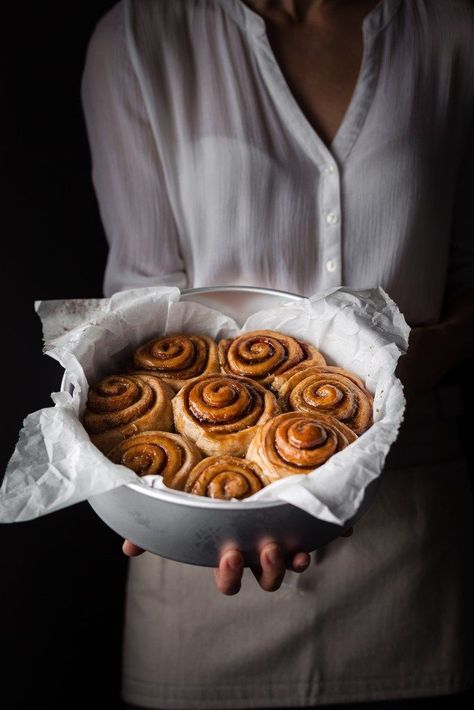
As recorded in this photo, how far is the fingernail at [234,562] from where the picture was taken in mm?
756

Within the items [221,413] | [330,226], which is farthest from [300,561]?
[330,226]

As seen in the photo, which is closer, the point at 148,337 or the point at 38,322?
the point at 148,337

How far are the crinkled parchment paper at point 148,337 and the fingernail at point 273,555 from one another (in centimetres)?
6

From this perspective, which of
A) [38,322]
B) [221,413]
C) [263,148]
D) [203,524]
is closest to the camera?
[203,524]

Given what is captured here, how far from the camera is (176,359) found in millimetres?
968

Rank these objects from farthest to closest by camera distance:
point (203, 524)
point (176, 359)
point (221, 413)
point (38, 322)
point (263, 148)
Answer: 1. point (38, 322)
2. point (263, 148)
3. point (176, 359)
4. point (221, 413)
5. point (203, 524)

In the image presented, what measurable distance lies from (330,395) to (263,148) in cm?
48

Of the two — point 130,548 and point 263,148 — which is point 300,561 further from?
point 263,148

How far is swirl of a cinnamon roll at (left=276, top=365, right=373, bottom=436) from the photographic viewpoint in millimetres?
879

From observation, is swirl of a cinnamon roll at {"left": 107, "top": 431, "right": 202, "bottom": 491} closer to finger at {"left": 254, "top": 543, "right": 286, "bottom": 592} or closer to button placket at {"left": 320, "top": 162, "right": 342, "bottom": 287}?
finger at {"left": 254, "top": 543, "right": 286, "bottom": 592}

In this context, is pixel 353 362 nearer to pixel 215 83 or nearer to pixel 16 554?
pixel 215 83

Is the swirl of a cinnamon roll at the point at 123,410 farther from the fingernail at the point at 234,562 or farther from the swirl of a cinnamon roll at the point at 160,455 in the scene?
the fingernail at the point at 234,562

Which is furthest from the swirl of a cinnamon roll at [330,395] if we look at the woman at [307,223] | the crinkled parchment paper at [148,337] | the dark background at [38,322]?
the dark background at [38,322]

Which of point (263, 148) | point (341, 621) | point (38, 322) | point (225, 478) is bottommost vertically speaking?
point (341, 621)
